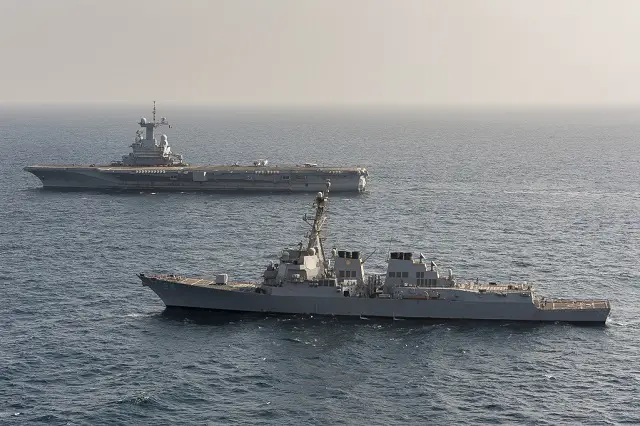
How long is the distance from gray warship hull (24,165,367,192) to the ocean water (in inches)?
185

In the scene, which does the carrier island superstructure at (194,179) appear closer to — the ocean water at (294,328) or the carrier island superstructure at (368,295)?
the ocean water at (294,328)


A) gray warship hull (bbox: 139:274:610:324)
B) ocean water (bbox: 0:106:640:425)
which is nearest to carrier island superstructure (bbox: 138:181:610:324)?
gray warship hull (bbox: 139:274:610:324)

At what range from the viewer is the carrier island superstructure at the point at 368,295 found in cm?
5881

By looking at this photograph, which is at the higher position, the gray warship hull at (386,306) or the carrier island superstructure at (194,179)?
the carrier island superstructure at (194,179)

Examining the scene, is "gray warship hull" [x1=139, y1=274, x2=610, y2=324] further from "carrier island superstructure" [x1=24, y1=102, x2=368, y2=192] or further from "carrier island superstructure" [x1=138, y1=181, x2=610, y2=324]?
"carrier island superstructure" [x1=24, y1=102, x2=368, y2=192]

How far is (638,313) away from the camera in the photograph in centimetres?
6053

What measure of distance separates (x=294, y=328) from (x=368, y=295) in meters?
5.66

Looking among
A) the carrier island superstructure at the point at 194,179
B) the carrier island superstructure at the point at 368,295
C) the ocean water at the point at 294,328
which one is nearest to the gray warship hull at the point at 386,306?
the carrier island superstructure at the point at 368,295

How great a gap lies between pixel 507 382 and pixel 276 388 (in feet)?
40.7

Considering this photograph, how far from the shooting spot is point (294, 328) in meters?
57.5

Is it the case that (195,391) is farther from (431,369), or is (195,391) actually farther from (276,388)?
(431,369)

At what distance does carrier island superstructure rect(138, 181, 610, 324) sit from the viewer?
58.8 m

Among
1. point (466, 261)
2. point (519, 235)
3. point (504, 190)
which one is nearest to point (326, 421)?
point (466, 261)

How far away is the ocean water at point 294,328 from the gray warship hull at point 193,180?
470cm
